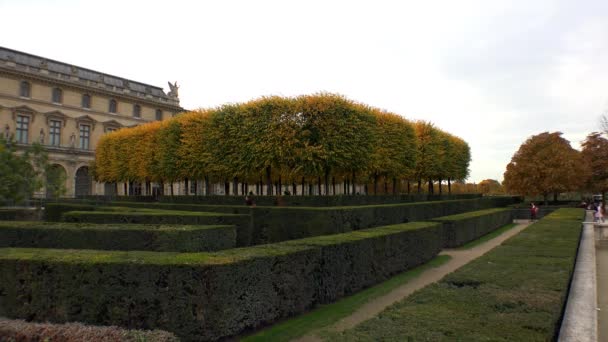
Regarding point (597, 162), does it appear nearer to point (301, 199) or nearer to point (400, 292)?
point (301, 199)

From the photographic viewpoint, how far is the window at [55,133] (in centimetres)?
5725

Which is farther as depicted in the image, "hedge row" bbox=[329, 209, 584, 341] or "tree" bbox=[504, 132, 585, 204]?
"tree" bbox=[504, 132, 585, 204]

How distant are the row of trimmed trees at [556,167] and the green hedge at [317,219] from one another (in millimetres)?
31869

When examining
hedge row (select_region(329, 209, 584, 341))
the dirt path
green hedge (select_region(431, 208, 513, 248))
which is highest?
hedge row (select_region(329, 209, 584, 341))

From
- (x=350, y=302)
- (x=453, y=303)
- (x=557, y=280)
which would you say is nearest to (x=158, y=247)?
(x=350, y=302)

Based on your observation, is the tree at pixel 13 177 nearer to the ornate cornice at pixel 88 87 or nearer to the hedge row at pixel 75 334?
the hedge row at pixel 75 334

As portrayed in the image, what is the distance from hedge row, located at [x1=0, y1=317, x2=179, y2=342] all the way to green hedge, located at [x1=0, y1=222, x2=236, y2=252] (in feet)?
20.0

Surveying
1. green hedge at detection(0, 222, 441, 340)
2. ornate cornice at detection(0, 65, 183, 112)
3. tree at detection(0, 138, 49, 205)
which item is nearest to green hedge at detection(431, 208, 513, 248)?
green hedge at detection(0, 222, 441, 340)

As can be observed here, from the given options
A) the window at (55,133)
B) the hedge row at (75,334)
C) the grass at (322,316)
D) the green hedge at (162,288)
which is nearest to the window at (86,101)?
the window at (55,133)

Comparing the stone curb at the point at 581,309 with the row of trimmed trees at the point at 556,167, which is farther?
the row of trimmed trees at the point at 556,167

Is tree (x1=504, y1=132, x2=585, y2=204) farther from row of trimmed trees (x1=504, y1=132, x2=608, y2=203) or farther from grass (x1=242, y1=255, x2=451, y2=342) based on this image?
grass (x1=242, y1=255, x2=451, y2=342)

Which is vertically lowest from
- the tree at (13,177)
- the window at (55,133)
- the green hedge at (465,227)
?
the green hedge at (465,227)

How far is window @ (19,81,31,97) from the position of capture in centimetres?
5347

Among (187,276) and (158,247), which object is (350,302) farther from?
(158,247)
